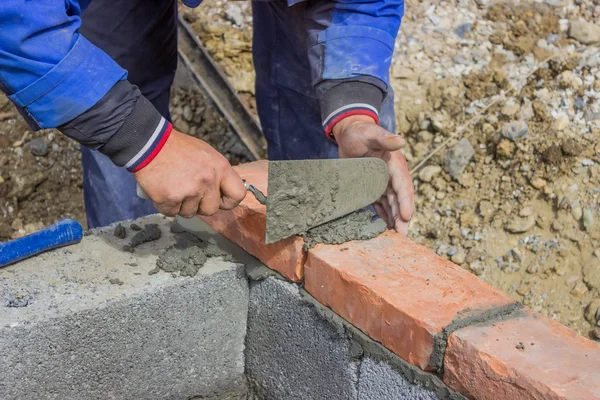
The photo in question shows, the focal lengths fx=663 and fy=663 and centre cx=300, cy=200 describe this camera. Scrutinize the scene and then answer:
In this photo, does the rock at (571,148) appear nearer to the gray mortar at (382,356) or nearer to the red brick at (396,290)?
the red brick at (396,290)

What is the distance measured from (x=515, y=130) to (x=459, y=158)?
0.38 m

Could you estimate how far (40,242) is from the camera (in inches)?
90.4

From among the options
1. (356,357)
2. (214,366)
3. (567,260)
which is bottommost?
(567,260)

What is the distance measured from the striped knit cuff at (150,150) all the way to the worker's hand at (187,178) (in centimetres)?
1

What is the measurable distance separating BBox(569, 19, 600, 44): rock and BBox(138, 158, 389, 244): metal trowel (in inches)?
120

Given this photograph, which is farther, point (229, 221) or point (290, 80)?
point (290, 80)

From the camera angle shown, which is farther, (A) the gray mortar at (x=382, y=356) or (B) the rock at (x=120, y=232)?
(B) the rock at (x=120, y=232)

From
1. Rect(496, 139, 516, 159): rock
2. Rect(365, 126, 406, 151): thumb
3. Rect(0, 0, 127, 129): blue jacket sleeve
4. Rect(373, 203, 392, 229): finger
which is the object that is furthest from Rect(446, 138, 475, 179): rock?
Rect(0, 0, 127, 129): blue jacket sleeve

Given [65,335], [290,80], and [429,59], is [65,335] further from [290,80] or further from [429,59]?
[429,59]

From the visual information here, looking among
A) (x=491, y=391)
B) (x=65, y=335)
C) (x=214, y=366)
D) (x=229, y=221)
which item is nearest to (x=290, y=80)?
(x=229, y=221)

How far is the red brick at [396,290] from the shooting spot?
1.93 metres

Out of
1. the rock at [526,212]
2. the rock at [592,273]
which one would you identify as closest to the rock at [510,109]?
the rock at [526,212]

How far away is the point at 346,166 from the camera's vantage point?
7.32ft

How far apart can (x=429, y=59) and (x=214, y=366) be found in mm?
3165
